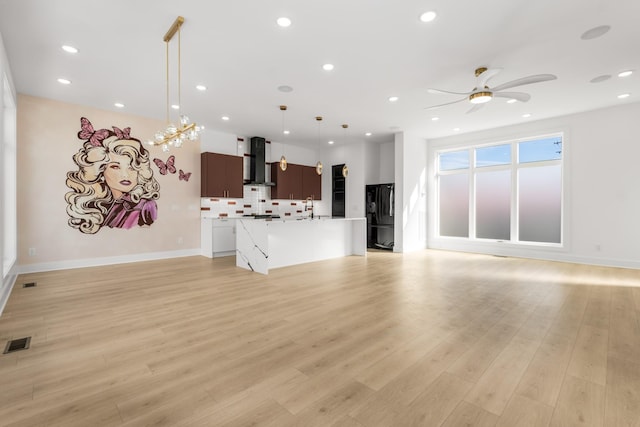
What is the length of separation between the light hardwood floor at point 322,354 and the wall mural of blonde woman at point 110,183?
1.67 meters

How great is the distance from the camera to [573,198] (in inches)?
247

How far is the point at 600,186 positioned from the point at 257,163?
7.68 metres

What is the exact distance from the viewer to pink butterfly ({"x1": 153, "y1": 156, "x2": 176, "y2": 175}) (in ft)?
21.6

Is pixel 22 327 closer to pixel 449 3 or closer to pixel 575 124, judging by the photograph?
pixel 449 3

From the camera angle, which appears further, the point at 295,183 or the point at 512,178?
the point at 295,183

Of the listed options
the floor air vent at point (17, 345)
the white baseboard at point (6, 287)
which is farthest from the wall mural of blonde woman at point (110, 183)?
the floor air vent at point (17, 345)

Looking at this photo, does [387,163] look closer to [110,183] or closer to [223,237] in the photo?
[223,237]

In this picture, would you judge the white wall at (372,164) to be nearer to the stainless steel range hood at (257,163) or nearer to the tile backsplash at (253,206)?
the tile backsplash at (253,206)

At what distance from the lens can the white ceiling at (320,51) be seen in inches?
114

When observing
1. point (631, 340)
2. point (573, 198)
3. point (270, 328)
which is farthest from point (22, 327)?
point (573, 198)

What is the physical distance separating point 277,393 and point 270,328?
102 cm

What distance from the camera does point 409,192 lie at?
7941mm

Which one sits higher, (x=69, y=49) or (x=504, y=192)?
(x=69, y=49)

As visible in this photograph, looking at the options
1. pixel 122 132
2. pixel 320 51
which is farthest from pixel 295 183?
pixel 320 51
